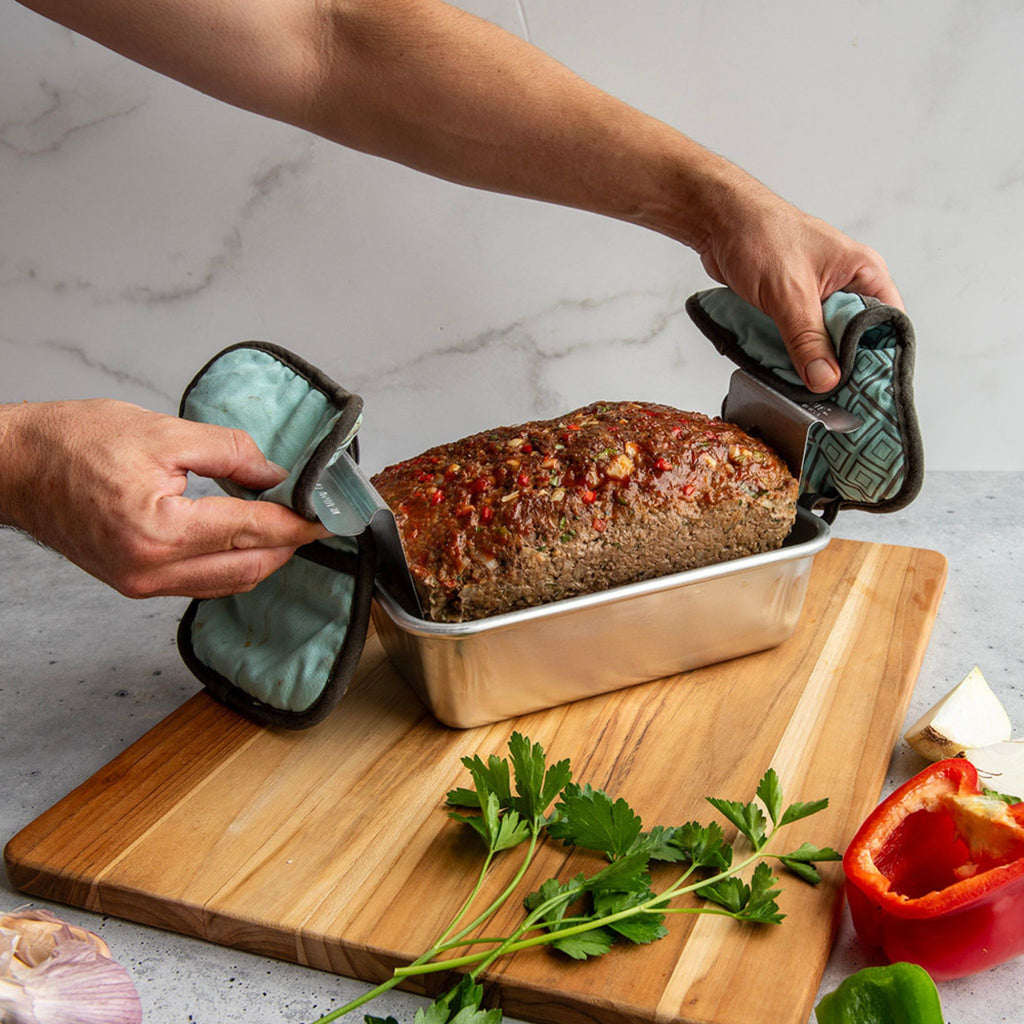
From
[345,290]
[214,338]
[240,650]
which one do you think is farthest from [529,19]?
[240,650]

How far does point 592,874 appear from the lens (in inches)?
51.4

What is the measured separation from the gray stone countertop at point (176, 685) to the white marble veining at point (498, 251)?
0.4 inches

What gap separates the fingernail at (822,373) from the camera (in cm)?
168

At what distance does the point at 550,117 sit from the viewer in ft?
5.97

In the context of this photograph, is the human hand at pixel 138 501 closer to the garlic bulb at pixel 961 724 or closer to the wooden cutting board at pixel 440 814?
the wooden cutting board at pixel 440 814

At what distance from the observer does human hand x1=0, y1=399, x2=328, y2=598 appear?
50.7 inches

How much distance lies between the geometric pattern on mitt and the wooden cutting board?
0.27 metres

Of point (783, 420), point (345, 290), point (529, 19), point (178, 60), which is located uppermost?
point (529, 19)

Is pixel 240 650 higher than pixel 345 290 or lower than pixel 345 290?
lower

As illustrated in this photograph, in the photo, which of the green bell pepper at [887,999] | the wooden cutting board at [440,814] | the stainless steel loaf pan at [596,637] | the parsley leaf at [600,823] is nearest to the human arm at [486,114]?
the stainless steel loaf pan at [596,637]

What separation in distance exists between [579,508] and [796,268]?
55cm

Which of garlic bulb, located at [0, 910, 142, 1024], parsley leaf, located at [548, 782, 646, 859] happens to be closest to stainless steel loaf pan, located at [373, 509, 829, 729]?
parsley leaf, located at [548, 782, 646, 859]

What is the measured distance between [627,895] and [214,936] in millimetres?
511

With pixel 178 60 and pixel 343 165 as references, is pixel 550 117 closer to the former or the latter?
pixel 178 60
